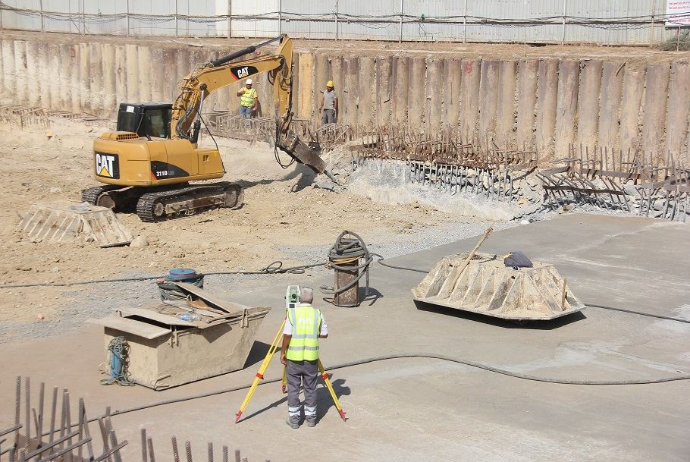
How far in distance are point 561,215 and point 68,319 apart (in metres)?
11.7

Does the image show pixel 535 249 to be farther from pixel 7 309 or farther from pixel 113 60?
pixel 113 60

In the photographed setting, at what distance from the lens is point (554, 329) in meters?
13.2

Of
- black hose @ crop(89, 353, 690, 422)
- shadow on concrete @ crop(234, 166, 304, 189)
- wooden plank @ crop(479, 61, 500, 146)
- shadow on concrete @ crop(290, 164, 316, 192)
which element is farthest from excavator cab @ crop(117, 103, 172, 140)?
black hose @ crop(89, 353, 690, 422)

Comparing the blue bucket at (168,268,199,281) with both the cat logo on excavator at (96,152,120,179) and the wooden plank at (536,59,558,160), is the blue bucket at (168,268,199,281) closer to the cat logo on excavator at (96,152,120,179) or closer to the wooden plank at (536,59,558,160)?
the cat logo on excavator at (96,152,120,179)

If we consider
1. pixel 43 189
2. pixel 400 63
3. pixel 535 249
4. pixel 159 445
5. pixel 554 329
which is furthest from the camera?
pixel 400 63

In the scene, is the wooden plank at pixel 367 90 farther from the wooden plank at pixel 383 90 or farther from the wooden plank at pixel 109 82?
the wooden plank at pixel 109 82

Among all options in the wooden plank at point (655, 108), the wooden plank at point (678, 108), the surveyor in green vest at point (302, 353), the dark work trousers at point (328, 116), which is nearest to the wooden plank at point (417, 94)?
the dark work trousers at point (328, 116)

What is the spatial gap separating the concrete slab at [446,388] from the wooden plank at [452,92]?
9626mm

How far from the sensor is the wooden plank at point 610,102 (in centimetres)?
2194

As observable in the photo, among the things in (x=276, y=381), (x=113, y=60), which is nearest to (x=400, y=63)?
(x=113, y=60)

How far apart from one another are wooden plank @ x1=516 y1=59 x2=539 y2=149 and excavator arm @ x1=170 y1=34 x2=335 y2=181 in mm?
5014

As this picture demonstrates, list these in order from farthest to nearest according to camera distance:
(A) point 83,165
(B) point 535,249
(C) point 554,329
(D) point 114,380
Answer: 1. (A) point 83,165
2. (B) point 535,249
3. (C) point 554,329
4. (D) point 114,380

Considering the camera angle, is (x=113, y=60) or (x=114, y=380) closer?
(x=114, y=380)

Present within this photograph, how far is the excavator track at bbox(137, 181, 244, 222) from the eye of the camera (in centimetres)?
2048
